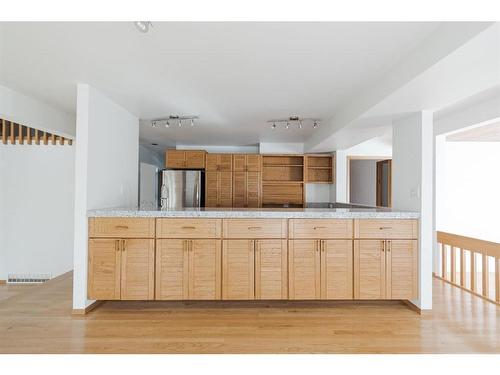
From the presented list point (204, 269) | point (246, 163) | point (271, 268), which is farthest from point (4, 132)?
point (271, 268)

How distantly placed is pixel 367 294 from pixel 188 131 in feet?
11.8

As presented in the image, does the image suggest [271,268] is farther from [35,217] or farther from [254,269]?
[35,217]

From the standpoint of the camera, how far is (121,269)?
3.02 meters

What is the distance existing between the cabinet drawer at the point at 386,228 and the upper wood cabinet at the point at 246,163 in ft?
10.6

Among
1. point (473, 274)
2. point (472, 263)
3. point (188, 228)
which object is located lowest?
point (473, 274)

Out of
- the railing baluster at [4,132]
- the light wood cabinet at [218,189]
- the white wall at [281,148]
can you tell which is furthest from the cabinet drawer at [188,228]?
the railing baluster at [4,132]

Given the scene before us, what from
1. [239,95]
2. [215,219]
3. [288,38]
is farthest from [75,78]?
[288,38]

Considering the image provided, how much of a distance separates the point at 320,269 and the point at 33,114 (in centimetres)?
346

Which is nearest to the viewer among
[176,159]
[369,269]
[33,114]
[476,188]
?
Answer: [369,269]

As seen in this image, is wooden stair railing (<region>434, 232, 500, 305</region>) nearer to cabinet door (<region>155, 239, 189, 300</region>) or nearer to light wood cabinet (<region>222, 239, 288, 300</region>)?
light wood cabinet (<region>222, 239, 288, 300</region>)

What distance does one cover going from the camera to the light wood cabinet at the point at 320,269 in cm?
307

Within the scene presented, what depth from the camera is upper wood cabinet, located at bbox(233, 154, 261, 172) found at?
20.0ft

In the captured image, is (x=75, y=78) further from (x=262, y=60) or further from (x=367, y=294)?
(x=367, y=294)

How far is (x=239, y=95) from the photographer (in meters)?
3.36
